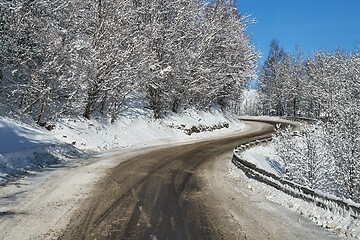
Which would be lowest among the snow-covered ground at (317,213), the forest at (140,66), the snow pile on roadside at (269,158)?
the snow pile on roadside at (269,158)

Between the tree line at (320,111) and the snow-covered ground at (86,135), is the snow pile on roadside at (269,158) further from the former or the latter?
the snow-covered ground at (86,135)

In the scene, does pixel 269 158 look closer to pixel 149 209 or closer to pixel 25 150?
pixel 25 150

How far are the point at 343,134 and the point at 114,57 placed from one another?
17.7 metres

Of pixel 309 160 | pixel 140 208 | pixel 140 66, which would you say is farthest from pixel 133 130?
pixel 140 208

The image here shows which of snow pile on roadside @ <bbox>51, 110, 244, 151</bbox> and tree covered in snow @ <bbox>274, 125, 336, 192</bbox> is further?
tree covered in snow @ <bbox>274, 125, 336, 192</bbox>

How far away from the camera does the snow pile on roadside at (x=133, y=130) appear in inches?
909

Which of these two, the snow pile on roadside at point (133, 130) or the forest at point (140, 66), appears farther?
the snow pile on roadside at point (133, 130)

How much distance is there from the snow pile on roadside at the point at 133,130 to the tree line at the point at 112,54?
1.04 metres

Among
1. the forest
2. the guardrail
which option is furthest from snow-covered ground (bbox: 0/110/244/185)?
the guardrail

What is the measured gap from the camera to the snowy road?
720 cm

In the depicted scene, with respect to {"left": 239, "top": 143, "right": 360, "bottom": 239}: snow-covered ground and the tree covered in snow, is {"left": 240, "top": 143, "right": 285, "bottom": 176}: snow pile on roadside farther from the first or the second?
{"left": 239, "top": 143, "right": 360, "bottom": 239}: snow-covered ground

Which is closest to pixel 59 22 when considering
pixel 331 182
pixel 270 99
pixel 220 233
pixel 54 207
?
pixel 54 207

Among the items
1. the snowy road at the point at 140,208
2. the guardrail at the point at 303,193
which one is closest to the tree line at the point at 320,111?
the guardrail at the point at 303,193

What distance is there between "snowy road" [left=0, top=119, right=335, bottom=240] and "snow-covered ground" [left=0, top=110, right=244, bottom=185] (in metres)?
1.51
